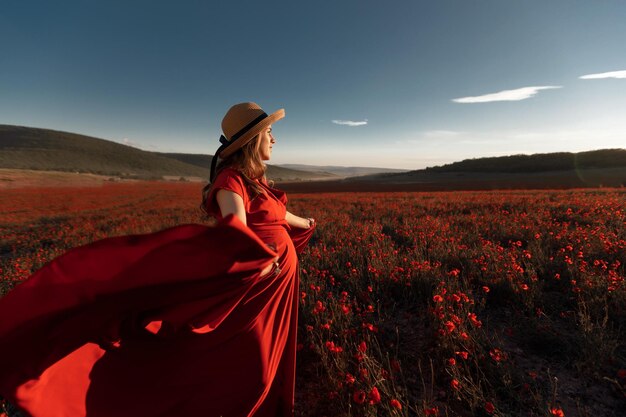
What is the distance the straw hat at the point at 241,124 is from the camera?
1856 mm

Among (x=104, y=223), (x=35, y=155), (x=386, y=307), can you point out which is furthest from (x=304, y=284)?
(x=35, y=155)

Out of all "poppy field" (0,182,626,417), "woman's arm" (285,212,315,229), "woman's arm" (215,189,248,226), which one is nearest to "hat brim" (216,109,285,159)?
"woman's arm" (215,189,248,226)

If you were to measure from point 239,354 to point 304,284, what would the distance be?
7.22 ft

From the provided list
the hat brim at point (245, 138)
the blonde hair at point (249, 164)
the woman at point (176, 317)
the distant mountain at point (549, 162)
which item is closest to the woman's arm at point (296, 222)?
the woman at point (176, 317)

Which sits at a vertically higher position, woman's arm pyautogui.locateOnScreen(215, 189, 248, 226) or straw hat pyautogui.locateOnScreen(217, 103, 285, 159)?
straw hat pyautogui.locateOnScreen(217, 103, 285, 159)

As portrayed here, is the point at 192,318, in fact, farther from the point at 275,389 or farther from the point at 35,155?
the point at 35,155

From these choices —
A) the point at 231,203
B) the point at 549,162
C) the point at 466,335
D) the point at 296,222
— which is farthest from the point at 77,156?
the point at 549,162

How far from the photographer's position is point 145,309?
1.36 m

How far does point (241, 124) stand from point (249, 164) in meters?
0.30

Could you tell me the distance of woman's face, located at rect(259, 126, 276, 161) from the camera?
1.97m

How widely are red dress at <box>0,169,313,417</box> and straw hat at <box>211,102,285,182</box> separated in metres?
0.27

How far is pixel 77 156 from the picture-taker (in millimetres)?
105938

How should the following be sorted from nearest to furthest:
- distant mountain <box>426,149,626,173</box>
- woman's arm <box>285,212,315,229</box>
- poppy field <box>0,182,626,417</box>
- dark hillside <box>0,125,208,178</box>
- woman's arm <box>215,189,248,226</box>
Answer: woman's arm <box>215,189,248,226</box>
poppy field <box>0,182,626,417</box>
woman's arm <box>285,212,315,229</box>
distant mountain <box>426,149,626,173</box>
dark hillside <box>0,125,208,178</box>

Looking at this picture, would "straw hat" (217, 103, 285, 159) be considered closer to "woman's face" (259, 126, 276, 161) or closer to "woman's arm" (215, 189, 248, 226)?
"woman's face" (259, 126, 276, 161)
